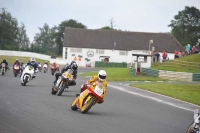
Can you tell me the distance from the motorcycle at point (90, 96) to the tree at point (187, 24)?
352ft

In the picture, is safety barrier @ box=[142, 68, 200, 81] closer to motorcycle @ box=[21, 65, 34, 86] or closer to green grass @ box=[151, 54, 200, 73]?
green grass @ box=[151, 54, 200, 73]

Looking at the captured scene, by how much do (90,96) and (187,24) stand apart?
11079cm

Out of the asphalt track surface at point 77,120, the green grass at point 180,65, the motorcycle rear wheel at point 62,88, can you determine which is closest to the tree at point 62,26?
the green grass at point 180,65

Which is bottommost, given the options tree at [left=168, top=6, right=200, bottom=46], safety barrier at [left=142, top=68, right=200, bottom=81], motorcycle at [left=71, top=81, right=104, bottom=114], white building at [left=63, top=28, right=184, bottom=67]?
safety barrier at [left=142, top=68, right=200, bottom=81]

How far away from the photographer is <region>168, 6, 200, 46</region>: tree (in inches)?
4702

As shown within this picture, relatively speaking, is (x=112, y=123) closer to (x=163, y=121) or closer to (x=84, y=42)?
(x=163, y=121)

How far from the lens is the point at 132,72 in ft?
143

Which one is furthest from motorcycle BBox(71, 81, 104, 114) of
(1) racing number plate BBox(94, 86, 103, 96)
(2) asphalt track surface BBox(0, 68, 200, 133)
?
(2) asphalt track surface BBox(0, 68, 200, 133)

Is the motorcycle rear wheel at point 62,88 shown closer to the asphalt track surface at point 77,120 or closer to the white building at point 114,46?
the asphalt track surface at point 77,120

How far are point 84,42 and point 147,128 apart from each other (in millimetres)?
82613

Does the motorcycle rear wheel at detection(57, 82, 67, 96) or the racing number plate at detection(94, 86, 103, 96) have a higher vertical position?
the racing number plate at detection(94, 86, 103, 96)

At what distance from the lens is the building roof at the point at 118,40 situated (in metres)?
91.9

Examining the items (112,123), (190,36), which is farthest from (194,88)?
(190,36)

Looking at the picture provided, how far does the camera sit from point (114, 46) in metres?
92.8
